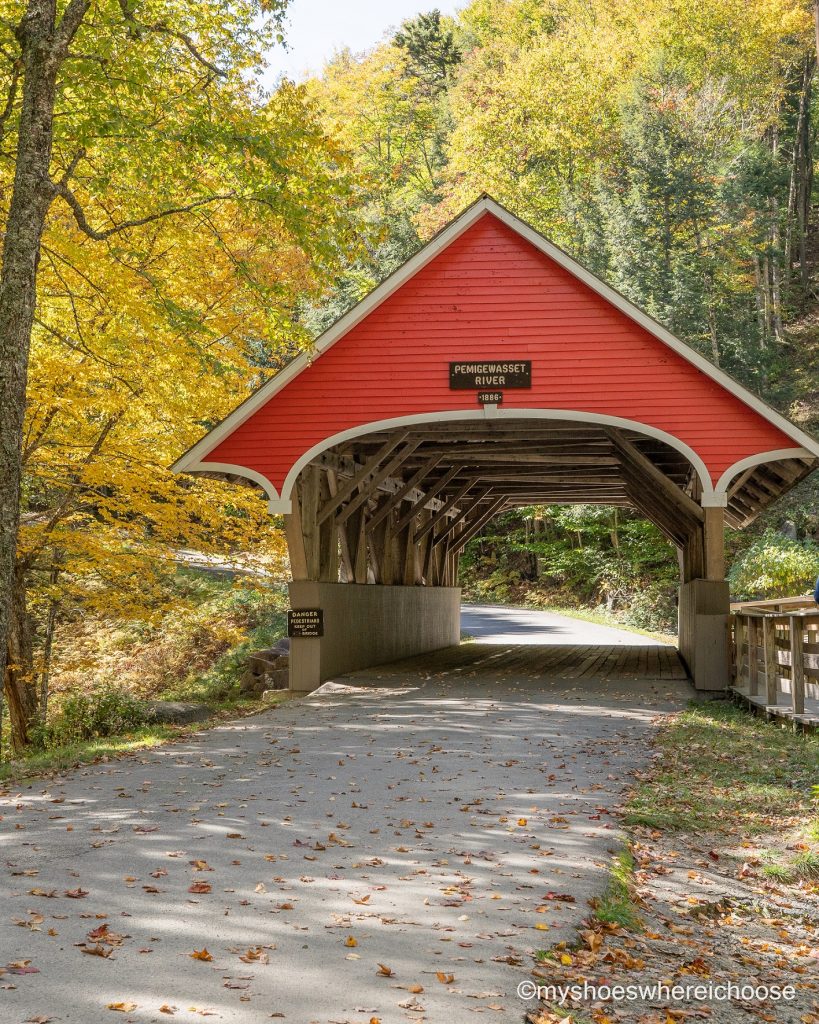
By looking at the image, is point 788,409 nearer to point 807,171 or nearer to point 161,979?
point 807,171

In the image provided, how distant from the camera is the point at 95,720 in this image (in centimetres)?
1197

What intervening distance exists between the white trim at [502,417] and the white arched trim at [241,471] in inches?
6.5

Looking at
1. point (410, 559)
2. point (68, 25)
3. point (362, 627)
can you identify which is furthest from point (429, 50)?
point (68, 25)

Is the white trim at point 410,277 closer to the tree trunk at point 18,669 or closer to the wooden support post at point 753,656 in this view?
the wooden support post at point 753,656

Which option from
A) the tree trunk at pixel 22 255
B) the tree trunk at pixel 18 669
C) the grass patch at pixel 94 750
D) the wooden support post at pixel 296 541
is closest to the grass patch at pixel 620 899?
the grass patch at pixel 94 750

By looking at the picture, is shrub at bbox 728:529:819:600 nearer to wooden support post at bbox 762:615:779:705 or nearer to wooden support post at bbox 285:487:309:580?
wooden support post at bbox 762:615:779:705

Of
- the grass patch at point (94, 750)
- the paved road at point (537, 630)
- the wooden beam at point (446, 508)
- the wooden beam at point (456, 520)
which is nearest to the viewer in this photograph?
the grass patch at point (94, 750)

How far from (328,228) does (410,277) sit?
4.29 ft

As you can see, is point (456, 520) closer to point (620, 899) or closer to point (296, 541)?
point (296, 541)

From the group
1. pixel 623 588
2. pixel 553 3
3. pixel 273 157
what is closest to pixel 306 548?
pixel 273 157

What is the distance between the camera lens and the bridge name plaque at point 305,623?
14.2 meters

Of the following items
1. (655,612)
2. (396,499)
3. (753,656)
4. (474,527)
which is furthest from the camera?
(655,612)

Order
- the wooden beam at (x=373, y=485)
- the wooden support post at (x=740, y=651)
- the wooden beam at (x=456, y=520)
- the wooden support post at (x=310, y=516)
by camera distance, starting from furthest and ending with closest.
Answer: the wooden beam at (x=456, y=520) < the wooden beam at (x=373, y=485) < the wooden support post at (x=310, y=516) < the wooden support post at (x=740, y=651)

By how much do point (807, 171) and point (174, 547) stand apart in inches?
1505
